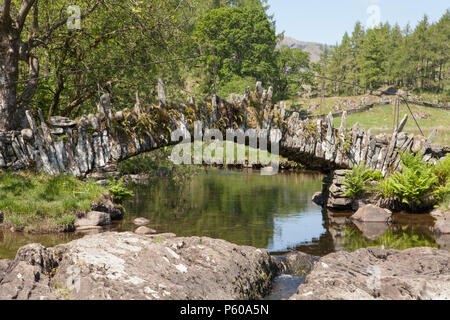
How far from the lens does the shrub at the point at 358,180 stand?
707 inches

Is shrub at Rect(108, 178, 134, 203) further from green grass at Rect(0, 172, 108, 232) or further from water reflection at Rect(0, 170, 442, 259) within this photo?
water reflection at Rect(0, 170, 442, 259)

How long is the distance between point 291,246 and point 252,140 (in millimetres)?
4748

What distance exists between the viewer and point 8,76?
14961 millimetres

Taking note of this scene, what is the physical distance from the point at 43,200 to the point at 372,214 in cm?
1216

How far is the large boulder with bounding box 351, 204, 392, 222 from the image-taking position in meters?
16.6

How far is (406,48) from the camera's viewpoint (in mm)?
77312

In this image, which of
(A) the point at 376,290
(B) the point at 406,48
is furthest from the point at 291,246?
(B) the point at 406,48

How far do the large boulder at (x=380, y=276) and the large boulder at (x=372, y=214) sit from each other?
7794 mm

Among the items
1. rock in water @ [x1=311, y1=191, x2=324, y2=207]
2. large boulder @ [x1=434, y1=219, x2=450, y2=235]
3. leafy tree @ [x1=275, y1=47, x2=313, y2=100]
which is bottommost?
rock in water @ [x1=311, y1=191, x2=324, y2=207]

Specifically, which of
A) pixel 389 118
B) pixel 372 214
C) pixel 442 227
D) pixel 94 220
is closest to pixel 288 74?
pixel 389 118

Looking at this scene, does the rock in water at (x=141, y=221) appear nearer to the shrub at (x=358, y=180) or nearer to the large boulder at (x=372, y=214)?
the large boulder at (x=372, y=214)

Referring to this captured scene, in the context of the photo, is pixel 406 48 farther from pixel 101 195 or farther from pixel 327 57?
pixel 101 195

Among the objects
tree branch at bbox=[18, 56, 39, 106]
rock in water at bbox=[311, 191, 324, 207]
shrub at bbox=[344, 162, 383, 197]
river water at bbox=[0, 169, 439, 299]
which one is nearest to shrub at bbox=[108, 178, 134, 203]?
river water at bbox=[0, 169, 439, 299]

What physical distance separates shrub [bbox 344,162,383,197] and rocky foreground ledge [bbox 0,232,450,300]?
9.36m
